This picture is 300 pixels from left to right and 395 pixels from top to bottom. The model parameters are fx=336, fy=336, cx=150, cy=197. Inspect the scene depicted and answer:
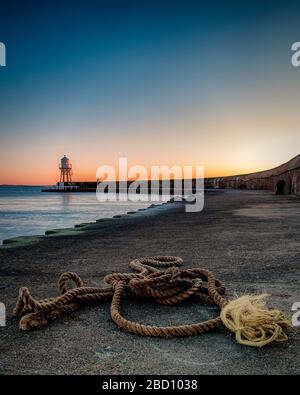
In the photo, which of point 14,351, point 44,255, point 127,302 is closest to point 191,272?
point 127,302

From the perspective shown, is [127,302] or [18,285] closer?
[127,302]

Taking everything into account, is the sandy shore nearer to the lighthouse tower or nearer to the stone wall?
the stone wall

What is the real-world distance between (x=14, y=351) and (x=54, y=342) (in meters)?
0.21

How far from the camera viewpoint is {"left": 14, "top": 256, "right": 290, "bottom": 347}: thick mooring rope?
6.21ft

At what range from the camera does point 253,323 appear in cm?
189

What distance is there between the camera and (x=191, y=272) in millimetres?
2969

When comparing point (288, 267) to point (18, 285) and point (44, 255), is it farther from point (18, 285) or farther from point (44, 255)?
point (44, 255)

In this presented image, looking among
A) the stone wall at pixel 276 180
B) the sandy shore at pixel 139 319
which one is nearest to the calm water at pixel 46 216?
the sandy shore at pixel 139 319

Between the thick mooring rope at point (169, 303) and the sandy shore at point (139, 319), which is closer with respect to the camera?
the sandy shore at point (139, 319)

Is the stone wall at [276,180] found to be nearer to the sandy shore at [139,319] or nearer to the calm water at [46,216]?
the calm water at [46,216]

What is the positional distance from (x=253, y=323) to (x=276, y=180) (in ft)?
92.3

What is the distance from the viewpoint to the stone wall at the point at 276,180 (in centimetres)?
2002

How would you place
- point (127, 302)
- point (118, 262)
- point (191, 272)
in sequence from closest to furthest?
point (127, 302)
point (191, 272)
point (118, 262)
